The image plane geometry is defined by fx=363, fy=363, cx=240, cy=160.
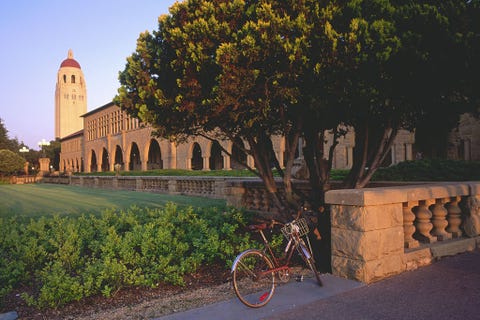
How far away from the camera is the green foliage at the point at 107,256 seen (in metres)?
4.03

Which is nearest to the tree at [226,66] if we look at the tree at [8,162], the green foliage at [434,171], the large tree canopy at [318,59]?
the large tree canopy at [318,59]

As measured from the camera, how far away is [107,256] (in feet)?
15.1

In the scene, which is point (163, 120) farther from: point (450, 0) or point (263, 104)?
point (450, 0)

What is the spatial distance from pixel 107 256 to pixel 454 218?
16.1 ft

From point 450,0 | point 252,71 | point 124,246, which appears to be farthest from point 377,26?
point 124,246

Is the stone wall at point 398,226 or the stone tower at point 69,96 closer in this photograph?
the stone wall at point 398,226

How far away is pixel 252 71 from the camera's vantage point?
4.66 meters

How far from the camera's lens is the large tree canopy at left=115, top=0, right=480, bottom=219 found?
4.57 metres

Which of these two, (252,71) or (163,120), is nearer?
(252,71)

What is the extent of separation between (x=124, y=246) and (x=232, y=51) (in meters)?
3.01

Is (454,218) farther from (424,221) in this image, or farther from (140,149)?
(140,149)

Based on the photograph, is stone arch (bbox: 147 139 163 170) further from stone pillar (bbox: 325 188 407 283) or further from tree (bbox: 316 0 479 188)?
stone pillar (bbox: 325 188 407 283)

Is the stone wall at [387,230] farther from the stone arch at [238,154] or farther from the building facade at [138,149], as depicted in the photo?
the building facade at [138,149]

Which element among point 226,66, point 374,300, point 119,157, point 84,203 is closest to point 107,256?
point 226,66
